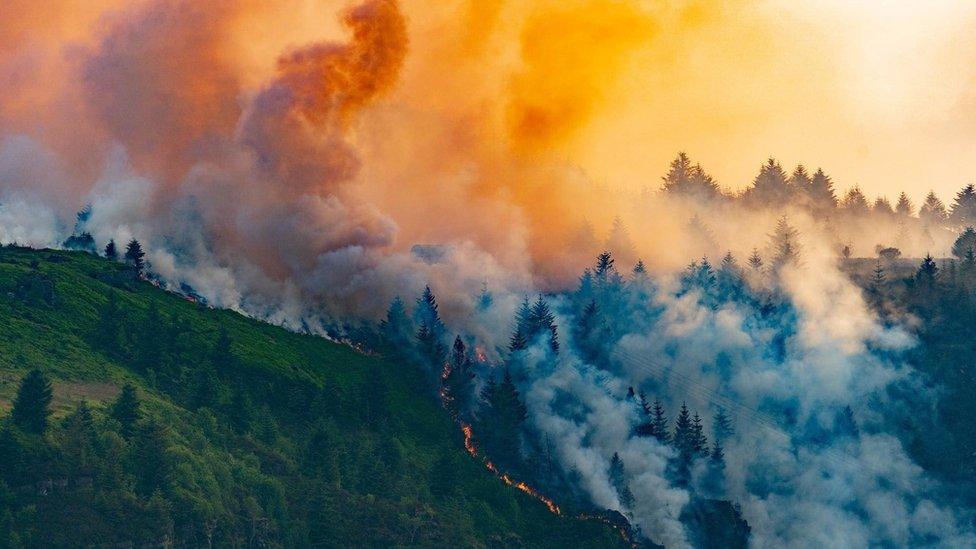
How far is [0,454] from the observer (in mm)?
199625

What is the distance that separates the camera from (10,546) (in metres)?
190

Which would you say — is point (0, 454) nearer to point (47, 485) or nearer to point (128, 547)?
point (47, 485)

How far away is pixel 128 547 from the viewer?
198m

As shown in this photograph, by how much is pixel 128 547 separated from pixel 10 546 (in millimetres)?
14352

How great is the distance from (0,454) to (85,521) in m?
12.9

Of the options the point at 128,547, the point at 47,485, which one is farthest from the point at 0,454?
the point at 128,547

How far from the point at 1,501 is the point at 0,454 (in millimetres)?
7122

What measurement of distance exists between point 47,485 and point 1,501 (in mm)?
6488

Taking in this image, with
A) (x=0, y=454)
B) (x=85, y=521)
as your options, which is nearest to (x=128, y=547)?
(x=85, y=521)

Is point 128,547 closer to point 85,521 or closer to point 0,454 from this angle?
point 85,521

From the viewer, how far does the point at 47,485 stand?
200 meters

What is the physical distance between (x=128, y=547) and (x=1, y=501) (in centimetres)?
1537

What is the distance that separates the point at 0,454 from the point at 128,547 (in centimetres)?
1863
